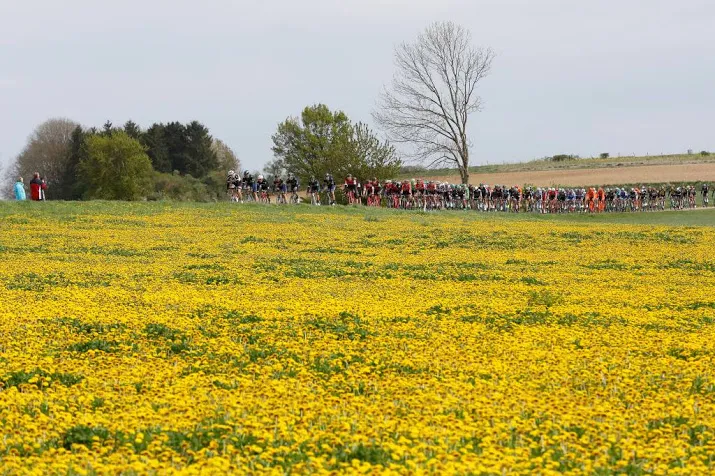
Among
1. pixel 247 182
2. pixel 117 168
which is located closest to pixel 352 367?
pixel 247 182

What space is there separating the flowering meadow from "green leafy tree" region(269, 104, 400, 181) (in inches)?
2612

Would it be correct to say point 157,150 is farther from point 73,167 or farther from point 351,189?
point 351,189

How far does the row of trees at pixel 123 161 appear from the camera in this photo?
10250cm

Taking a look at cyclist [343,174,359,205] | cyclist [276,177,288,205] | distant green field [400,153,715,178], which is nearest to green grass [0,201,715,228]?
cyclist [276,177,288,205]

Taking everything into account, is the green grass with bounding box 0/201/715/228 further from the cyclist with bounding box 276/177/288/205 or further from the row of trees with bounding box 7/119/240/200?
the row of trees with bounding box 7/119/240/200

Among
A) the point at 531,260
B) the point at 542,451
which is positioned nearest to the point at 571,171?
the point at 531,260

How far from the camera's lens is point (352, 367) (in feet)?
38.3

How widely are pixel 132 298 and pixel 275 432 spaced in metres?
9.38

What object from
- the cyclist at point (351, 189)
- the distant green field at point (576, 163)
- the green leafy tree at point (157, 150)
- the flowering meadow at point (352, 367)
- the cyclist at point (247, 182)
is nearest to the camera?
the flowering meadow at point (352, 367)

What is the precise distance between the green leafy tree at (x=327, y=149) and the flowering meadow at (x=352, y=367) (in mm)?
66343

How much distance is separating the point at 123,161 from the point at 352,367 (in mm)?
95076

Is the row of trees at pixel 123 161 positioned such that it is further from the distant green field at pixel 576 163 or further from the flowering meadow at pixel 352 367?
the flowering meadow at pixel 352 367

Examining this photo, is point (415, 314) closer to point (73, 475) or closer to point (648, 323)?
point (648, 323)

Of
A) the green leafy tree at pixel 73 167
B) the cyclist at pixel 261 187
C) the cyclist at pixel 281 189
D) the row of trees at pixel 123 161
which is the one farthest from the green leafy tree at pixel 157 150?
the cyclist at pixel 281 189
